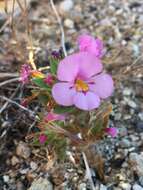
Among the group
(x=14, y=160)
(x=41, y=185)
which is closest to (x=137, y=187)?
(x=41, y=185)

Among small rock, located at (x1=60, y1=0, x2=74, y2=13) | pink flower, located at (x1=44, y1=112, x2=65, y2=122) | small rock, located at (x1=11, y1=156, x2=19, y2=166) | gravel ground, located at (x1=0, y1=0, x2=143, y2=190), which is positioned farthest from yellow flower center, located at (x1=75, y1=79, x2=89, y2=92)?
small rock, located at (x1=60, y1=0, x2=74, y2=13)

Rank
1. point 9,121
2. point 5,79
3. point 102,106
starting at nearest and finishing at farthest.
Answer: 1. point 102,106
2. point 9,121
3. point 5,79

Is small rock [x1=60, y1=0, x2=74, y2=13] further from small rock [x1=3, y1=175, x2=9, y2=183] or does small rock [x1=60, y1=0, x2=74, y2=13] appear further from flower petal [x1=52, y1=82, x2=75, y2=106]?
flower petal [x1=52, y1=82, x2=75, y2=106]

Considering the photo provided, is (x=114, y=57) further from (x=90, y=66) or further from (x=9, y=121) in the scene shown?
(x=90, y=66)

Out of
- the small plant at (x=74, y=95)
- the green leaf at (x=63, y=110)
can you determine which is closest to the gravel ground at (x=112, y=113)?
the small plant at (x=74, y=95)

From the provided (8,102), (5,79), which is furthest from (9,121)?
(5,79)

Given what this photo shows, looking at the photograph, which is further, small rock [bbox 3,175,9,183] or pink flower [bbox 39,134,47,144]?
small rock [bbox 3,175,9,183]

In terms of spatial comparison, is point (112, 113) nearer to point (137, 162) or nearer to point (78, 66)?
point (137, 162)
